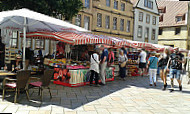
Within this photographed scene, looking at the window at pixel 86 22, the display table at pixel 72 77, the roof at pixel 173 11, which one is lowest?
the display table at pixel 72 77

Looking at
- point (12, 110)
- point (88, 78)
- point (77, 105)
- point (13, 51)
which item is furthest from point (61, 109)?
point (13, 51)

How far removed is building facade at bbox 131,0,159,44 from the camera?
29.9 metres

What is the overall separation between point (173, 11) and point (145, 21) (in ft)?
29.4

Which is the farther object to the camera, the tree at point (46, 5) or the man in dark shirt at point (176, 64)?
the tree at point (46, 5)

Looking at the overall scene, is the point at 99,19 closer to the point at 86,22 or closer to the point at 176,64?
the point at 86,22

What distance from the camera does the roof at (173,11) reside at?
3500 centimetres

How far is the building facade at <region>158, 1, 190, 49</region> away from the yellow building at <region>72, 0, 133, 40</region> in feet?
33.4

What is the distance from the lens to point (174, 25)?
34.7 metres

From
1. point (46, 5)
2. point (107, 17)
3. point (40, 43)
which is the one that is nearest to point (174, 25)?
point (107, 17)

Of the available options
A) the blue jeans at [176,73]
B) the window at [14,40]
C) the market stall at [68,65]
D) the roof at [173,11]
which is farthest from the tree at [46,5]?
the roof at [173,11]

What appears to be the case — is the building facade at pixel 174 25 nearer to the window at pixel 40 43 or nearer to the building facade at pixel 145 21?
the building facade at pixel 145 21

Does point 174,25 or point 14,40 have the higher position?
point 174,25

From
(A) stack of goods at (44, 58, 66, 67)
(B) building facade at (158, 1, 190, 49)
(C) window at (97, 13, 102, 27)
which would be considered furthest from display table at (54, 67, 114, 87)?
(B) building facade at (158, 1, 190, 49)

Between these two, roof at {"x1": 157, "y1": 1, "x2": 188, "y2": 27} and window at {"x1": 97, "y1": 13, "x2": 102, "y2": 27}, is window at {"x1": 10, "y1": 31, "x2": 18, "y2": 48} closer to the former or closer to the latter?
window at {"x1": 97, "y1": 13, "x2": 102, "y2": 27}
